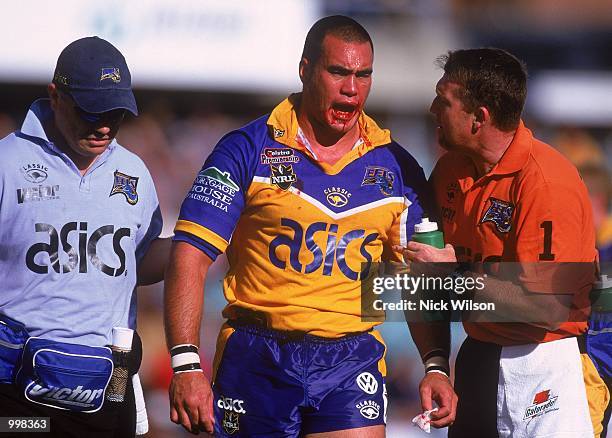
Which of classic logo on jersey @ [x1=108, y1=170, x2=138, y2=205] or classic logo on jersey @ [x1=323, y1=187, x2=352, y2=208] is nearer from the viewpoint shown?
classic logo on jersey @ [x1=323, y1=187, x2=352, y2=208]

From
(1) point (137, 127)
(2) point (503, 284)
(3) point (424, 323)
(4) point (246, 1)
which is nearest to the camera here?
(2) point (503, 284)

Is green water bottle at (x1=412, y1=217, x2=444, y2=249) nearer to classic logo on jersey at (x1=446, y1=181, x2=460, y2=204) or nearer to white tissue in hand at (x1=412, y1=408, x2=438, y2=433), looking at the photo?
classic logo on jersey at (x1=446, y1=181, x2=460, y2=204)

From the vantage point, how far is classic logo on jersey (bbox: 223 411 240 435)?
131 inches

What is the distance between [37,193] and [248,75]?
181cm

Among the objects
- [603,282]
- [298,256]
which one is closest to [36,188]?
[298,256]

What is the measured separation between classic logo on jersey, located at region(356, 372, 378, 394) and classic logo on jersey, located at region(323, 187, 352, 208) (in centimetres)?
59

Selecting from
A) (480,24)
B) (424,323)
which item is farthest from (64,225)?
(480,24)

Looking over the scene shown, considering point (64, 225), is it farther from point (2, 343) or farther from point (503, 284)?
point (503, 284)

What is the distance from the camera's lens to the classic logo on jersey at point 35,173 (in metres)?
3.42

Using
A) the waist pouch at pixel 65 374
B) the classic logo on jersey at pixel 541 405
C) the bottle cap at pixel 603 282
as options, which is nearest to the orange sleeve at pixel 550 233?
the bottle cap at pixel 603 282

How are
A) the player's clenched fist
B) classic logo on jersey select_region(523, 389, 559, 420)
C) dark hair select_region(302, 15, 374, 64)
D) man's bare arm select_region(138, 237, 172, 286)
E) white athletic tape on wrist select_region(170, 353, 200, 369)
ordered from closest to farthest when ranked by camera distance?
the player's clenched fist, white athletic tape on wrist select_region(170, 353, 200, 369), classic logo on jersey select_region(523, 389, 559, 420), dark hair select_region(302, 15, 374, 64), man's bare arm select_region(138, 237, 172, 286)

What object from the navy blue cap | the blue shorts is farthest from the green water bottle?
the navy blue cap

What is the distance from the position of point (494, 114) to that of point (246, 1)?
5.78 ft

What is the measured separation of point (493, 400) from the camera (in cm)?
345
